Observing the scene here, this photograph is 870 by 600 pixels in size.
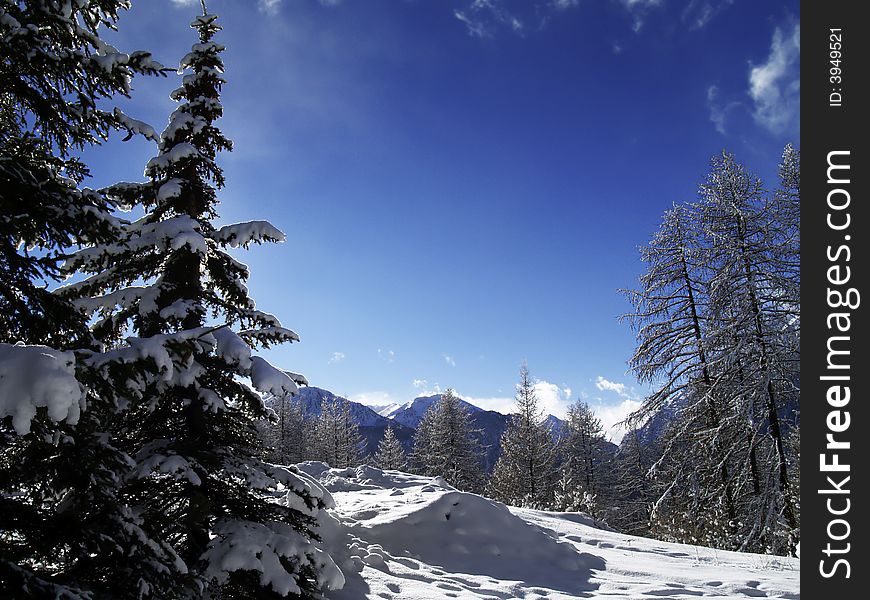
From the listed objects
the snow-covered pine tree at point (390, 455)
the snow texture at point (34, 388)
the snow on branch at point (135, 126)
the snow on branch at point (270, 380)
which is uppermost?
the snow on branch at point (135, 126)

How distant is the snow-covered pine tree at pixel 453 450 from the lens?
115ft

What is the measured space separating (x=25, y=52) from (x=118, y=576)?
14.5 ft

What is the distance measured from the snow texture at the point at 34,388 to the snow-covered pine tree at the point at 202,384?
2.13 meters

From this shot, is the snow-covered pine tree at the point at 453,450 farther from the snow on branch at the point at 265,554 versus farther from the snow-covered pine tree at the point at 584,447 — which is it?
the snow on branch at the point at 265,554

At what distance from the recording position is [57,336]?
3928mm

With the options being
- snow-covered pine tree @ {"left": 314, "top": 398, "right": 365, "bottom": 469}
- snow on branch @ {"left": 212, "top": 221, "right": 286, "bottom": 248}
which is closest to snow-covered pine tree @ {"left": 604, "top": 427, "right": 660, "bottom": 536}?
snow-covered pine tree @ {"left": 314, "top": 398, "right": 365, "bottom": 469}

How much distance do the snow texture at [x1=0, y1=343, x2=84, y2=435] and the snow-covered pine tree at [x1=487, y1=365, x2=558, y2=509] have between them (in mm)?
31144

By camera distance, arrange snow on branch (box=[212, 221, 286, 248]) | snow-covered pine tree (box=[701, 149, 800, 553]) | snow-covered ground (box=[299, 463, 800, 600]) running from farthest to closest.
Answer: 1. snow-covered pine tree (box=[701, 149, 800, 553])
2. snow-covered ground (box=[299, 463, 800, 600])
3. snow on branch (box=[212, 221, 286, 248])

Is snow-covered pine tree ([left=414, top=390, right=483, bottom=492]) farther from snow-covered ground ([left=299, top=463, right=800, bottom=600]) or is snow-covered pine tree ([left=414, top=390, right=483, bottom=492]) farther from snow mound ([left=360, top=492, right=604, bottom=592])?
snow mound ([left=360, top=492, right=604, bottom=592])

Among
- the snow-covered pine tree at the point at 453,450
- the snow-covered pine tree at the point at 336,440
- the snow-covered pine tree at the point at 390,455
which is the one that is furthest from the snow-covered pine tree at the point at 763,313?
the snow-covered pine tree at the point at 336,440

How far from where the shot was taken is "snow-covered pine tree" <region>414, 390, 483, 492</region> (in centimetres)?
3500

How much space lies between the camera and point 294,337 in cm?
609
